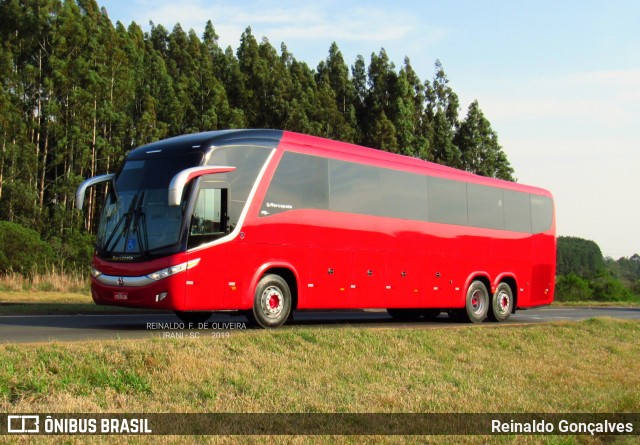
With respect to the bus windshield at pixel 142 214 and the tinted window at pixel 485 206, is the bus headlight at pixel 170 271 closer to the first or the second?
the bus windshield at pixel 142 214

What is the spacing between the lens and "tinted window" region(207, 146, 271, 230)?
15.7m

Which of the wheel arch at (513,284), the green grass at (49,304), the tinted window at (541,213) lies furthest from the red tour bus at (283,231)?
the green grass at (49,304)

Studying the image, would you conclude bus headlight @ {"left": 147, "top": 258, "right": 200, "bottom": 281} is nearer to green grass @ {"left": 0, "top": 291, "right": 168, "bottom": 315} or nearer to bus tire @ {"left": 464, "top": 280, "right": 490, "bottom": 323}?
green grass @ {"left": 0, "top": 291, "right": 168, "bottom": 315}

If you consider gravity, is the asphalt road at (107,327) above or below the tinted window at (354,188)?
below

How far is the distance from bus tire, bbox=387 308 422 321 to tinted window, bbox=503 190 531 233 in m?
3.38

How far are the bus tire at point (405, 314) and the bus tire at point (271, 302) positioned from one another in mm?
7316

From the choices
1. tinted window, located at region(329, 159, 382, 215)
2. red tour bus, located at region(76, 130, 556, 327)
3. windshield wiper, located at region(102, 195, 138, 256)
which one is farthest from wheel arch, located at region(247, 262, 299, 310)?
windshield wiper, located at region(102, 195, 138, 256)

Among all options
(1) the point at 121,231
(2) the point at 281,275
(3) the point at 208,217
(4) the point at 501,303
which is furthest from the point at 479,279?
(1) the point at 121,231

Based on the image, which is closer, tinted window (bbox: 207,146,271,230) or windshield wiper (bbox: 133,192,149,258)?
windshield wiper (bbox: 133,192,149,258)

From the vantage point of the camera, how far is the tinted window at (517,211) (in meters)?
24.0

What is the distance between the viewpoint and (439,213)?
21484mm

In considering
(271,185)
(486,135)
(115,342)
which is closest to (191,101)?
(486,135)

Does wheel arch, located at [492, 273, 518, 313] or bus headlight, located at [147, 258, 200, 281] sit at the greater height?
bus headlight, located at [147, 258, 200, 281]

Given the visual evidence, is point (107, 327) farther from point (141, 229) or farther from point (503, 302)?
point (503, 302)
